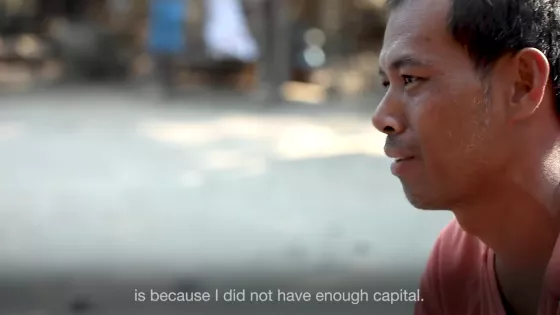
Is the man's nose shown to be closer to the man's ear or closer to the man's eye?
the man's eye

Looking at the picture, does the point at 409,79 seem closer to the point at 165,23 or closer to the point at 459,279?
the point at 459,279

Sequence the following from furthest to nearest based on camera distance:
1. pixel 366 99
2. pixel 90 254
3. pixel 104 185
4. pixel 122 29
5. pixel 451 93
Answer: pixel 122 29 < pixel 366 99 < pixel 104 185 < pixel 90 254 < pixel 451 93

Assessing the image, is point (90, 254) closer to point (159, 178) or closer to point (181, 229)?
point (181, 229)

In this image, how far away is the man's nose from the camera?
1.31m

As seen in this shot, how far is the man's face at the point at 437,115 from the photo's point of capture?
1279 millimetres

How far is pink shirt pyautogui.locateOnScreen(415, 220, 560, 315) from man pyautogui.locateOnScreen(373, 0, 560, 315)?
0.04 meters

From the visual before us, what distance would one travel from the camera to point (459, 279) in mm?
1463

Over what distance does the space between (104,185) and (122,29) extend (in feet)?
27.6

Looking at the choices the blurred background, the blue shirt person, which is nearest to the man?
the blurred background

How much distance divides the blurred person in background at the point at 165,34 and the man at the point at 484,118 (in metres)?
9.50

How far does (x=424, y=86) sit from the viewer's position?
129 centimetres

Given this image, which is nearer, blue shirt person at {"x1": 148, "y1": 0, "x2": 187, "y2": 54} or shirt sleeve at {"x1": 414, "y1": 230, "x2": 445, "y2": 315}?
shirt sleeve at {"x1": 414, "y1": 230, "x2": 445, "y2": 315}

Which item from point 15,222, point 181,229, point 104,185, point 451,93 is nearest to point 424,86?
point 451,93
